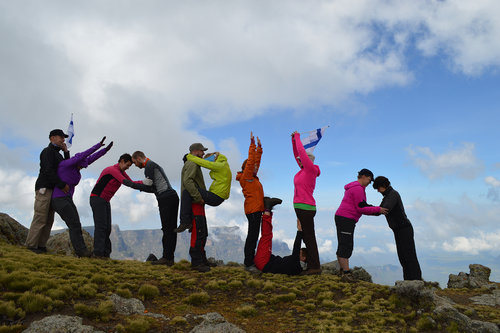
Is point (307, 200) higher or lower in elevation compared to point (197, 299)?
higher

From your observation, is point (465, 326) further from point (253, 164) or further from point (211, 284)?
point (253, 164)

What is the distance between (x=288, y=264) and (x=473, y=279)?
12939 mm

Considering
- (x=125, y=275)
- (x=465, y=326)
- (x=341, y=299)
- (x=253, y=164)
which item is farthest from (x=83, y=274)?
(x=465, y=326)

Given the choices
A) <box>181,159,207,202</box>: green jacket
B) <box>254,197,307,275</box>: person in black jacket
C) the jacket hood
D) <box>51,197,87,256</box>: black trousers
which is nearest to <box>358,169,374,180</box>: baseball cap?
the jacket hood

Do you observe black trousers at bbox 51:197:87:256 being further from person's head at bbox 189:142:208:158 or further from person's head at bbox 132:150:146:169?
person's head at bbox 189:142:208:158

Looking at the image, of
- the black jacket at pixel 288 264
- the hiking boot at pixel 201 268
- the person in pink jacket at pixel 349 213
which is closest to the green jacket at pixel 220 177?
the hiking boot at pixel 201 268

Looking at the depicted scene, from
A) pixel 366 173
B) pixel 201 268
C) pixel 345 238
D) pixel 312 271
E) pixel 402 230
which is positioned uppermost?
pixel 366 173

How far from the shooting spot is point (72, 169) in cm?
1473

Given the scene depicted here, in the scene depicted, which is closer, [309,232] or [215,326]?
[215,326]

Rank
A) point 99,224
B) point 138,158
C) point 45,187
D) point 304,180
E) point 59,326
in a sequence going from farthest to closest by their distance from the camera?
1. point 138,158
2. point 99,224
3. point 45,187
4. point 304,180
5. point 59,326

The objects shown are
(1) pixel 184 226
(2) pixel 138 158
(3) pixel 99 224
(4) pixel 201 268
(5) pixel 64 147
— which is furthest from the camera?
(5) pixel 64 147

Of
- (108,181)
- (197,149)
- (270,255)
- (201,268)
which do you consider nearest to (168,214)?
(201,268)

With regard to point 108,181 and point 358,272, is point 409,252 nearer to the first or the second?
point 358,272

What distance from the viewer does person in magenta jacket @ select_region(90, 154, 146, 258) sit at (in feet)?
48.3
